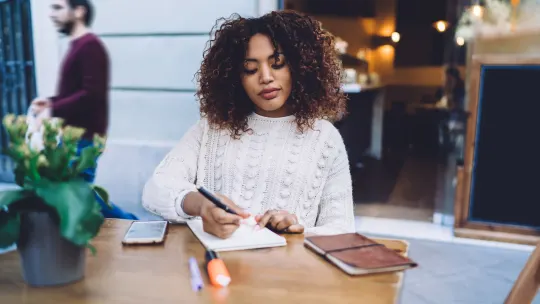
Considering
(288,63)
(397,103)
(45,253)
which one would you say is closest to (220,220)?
(45,253)

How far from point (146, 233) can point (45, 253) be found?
35 centimetres

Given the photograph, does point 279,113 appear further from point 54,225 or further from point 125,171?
point 125,171

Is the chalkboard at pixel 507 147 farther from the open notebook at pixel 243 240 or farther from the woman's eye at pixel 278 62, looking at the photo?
the open notebook at pixel 243 240

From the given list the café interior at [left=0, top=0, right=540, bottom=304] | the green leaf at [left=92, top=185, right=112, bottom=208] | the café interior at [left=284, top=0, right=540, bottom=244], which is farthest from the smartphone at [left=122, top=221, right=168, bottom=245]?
the café interior at [left=284, top=0, right=540, bottom=244]

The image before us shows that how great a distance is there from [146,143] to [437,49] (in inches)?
369

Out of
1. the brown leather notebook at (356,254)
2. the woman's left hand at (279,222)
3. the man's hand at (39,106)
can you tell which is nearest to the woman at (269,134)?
the woman's left hand at (279,222)

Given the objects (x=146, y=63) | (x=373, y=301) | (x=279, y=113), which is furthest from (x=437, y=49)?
(x=373, y=301)

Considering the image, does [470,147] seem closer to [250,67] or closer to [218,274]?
[250,67]

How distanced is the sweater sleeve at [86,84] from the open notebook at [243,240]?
2060 mm

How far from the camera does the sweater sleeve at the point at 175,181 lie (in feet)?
4.64

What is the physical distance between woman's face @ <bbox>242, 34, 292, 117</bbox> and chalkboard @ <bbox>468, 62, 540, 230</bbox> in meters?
2.45

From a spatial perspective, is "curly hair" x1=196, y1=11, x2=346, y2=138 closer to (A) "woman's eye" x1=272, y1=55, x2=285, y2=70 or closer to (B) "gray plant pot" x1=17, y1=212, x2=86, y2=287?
(A) "woman's eye" x1=272, y1=55, x2=285, y2=70

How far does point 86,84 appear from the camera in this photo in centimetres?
301

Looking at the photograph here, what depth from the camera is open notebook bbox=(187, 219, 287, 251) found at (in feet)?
3.91
